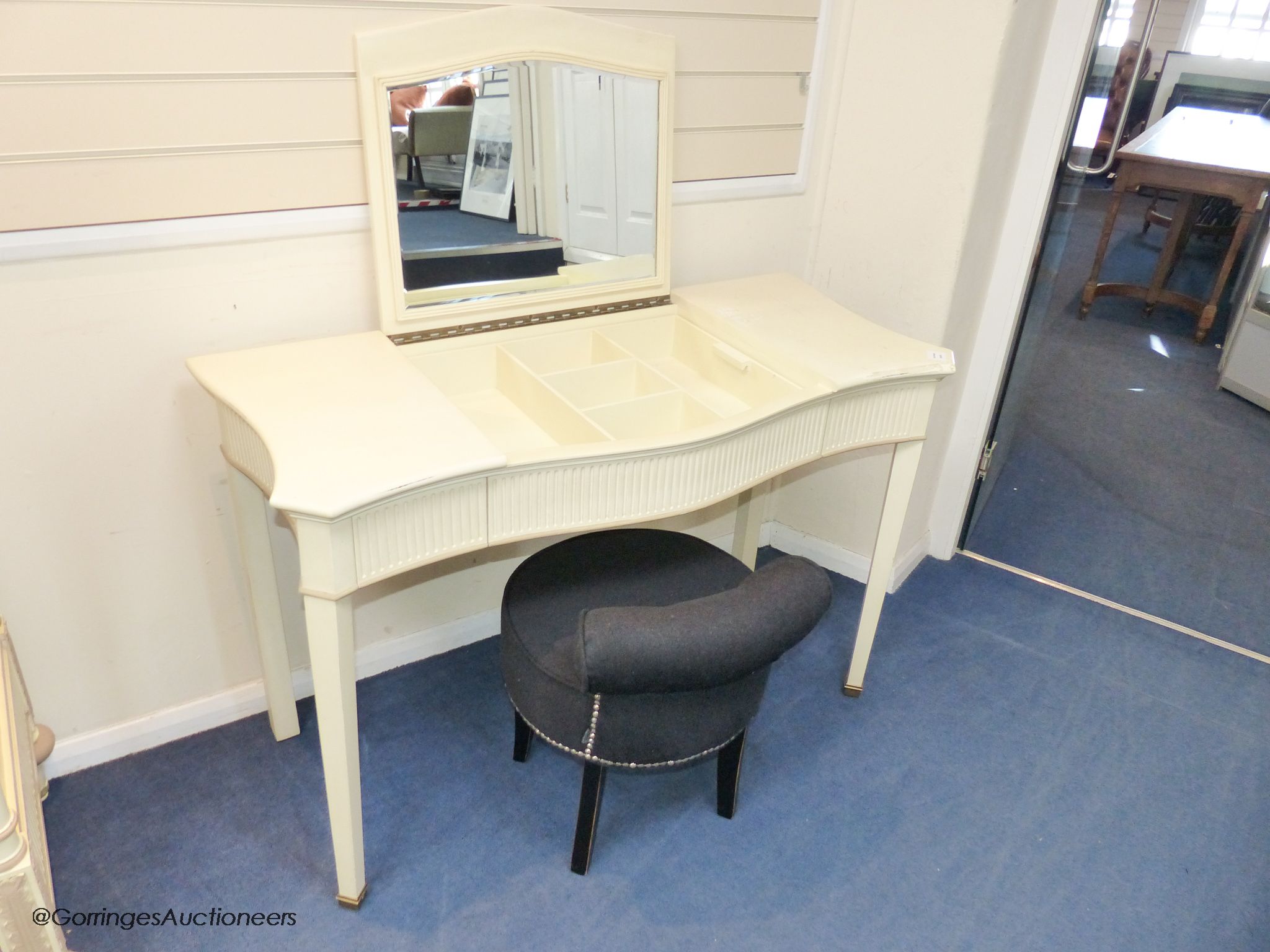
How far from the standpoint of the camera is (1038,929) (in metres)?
1.54

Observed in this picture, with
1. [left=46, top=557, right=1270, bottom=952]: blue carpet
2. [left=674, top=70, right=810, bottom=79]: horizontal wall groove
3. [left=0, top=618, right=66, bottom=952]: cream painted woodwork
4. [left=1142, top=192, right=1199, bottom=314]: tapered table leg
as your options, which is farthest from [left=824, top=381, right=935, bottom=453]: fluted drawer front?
[left=1142, top=192, right=1199, bottom=314]: tapered table leg

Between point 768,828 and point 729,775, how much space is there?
15 centimetres

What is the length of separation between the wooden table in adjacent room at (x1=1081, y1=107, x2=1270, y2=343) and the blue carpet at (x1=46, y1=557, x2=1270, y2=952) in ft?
8.25

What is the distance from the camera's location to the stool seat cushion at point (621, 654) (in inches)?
48.6

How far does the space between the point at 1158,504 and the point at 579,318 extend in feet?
7.25

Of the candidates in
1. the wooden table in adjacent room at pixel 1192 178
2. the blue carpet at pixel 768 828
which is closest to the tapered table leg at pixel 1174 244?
the wooden table in adjacent room at pixel 1192 178

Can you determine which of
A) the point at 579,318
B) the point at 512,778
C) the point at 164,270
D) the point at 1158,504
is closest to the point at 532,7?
the point at 579,318

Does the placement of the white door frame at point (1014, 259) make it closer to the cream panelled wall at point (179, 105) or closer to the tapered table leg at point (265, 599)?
the cream panelled wall at point (179, 105)

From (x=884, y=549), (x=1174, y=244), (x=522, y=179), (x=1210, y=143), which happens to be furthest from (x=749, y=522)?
(x=1210, y=143)

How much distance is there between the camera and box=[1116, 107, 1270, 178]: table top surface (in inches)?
146

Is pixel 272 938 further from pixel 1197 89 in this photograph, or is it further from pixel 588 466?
pixel 1197 89

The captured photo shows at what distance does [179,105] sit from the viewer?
1.35m

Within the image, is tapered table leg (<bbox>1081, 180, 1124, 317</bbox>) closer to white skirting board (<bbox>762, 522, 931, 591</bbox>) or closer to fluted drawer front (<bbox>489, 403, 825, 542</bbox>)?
white skirting board (<bbox>762, 522, 931, 591</bbox>)

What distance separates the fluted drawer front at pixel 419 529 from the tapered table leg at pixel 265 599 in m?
0.42
